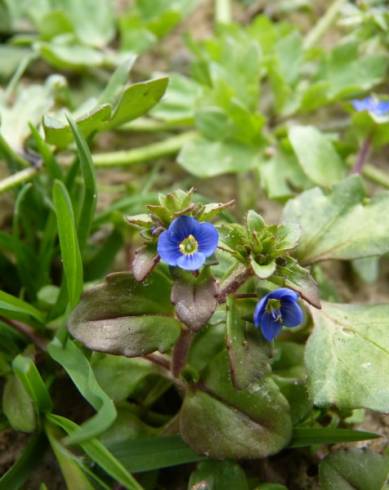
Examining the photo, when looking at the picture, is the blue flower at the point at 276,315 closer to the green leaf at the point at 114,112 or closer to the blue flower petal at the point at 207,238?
the blue flower petal at the point at 207,238

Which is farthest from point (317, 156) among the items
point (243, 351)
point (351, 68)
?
point (243, 351)

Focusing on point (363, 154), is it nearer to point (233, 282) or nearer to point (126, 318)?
point (233, 282)

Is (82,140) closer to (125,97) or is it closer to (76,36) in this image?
(125,97)

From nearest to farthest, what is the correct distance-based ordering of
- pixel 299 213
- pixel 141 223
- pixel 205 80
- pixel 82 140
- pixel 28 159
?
1. pixel 141 223
2. pixel 82 140
3. pixel 299 213
4. pixel 28 159
5. pixel 205 80

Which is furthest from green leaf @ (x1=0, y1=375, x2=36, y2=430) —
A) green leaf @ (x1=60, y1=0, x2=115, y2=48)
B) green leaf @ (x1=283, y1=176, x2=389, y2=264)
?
green leaf @ (x1=60, y1=0, x2=115, y2=48)

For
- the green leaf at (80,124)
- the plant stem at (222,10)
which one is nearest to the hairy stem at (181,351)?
the green leaf at (80,124)

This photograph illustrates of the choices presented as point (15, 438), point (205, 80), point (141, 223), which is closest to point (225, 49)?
point (205, 80)
